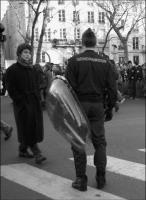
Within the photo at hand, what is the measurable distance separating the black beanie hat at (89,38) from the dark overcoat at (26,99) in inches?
100

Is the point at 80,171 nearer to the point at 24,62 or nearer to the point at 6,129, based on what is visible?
the point at 24,62

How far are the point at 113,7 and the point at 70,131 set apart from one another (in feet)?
98.4

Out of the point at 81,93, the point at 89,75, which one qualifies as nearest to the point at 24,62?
the point at 81,93

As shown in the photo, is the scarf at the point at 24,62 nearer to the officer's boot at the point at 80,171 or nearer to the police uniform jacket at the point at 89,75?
the officer's boot at the point at 80,171

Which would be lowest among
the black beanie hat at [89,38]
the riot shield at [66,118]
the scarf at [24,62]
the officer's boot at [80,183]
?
the officer's boot at [80,183]

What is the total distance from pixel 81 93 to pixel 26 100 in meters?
2.69

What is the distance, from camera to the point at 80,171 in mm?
5406

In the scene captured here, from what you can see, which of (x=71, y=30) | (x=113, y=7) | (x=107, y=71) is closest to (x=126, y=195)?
(x=107, y=71)

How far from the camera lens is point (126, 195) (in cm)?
554

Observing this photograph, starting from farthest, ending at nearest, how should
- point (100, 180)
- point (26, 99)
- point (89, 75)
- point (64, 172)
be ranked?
point (26, 99), point (64, 172), point (100, 180), point (89, 75)

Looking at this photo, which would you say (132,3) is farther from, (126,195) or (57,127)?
(57,127)

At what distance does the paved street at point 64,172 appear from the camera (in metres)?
5.55

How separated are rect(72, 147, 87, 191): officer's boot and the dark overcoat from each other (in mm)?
1627

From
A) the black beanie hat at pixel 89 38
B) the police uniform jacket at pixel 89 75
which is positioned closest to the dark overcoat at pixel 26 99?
the police uniform jacket at pixel 89 75
